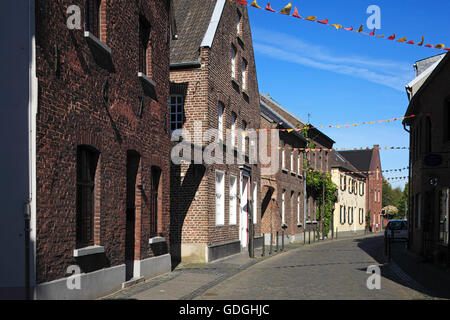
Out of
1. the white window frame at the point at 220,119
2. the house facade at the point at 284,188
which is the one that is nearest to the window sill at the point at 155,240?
the white window frame at the point at 220,119

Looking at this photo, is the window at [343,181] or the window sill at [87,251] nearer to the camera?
the window sill at [87,251]

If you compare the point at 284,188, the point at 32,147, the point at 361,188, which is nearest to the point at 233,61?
the point at 284,188

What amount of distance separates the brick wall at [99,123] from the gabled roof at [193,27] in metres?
4.02

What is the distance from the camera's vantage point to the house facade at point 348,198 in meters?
46.1

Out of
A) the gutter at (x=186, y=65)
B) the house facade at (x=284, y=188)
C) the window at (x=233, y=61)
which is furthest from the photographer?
the house facade at (x=284, y=188)

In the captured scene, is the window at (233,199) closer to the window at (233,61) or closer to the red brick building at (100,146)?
the window at (233,61)

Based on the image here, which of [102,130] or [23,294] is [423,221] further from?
[23,294]

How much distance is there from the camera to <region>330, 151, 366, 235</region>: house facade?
151 ft

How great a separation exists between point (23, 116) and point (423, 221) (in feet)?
53.0

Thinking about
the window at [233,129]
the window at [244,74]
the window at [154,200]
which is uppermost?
the window at [244,74]

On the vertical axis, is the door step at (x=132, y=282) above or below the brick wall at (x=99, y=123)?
below

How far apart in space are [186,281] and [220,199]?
7.17 m

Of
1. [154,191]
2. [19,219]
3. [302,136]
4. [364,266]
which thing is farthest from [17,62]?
[302,136]

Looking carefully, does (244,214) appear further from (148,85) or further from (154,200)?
(148,85)
